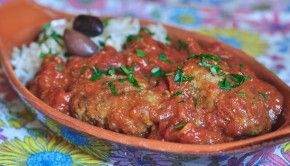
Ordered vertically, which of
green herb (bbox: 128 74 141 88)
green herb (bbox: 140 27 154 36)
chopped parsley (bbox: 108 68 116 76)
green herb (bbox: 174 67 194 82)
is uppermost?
green herb (bbox: 174 67 194 82)

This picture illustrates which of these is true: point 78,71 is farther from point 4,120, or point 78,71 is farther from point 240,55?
point 240,55

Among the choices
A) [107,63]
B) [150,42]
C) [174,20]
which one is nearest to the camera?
[107,63]

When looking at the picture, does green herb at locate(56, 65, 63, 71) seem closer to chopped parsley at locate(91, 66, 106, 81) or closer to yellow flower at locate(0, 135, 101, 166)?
chopped parsley at locate(91, 66, 106, 81)

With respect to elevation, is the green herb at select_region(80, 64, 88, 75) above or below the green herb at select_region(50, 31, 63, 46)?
above

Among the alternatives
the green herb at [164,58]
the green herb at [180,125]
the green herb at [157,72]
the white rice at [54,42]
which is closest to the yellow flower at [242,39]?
the white rice at [54,42]

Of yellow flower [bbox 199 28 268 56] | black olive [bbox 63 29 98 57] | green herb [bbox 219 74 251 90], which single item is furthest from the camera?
yellow flower [bbox 199 28 268 56]

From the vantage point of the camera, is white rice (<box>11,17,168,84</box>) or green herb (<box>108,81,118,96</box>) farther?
white rice (<box>11,17,168,84</box>)

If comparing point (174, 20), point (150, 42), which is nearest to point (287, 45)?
point (174, 20)

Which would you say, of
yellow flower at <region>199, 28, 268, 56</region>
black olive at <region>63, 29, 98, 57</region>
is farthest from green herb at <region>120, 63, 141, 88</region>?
yellow flower at <region>199, 28, 268, 56</region>
